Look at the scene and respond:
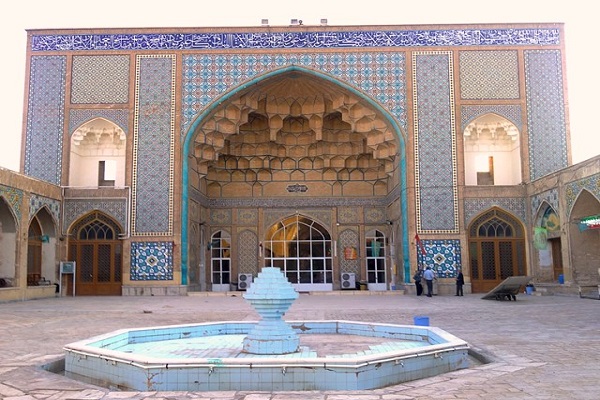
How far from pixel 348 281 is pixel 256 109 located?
5521 millimetres

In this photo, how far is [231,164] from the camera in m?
17.9

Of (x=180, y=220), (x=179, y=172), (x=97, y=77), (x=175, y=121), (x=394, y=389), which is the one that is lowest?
(x=394, y=389)

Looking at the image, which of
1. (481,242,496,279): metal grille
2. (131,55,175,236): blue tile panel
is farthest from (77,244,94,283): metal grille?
(481,242,496,279): metal grille

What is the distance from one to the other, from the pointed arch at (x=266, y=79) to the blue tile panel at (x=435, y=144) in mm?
411

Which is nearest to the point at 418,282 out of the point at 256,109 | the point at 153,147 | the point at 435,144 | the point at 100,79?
the point at 435,144

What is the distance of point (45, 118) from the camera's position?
1484 cm

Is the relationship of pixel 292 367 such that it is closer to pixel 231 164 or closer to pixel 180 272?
pixel 180 272

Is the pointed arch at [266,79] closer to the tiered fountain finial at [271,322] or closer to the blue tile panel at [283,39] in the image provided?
the blue tile panel at [283,39]

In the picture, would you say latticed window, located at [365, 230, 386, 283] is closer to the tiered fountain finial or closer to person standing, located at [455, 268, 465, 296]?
person standing, located at [455, 268, 465, 296]

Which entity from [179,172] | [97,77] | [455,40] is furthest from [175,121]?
[455,40]

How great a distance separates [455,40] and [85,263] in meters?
10.7

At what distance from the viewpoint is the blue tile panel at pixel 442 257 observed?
14172 millimetres

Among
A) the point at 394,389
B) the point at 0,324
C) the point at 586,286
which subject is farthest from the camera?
the point at 586,286

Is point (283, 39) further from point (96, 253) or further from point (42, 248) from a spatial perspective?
point (42, 248)
